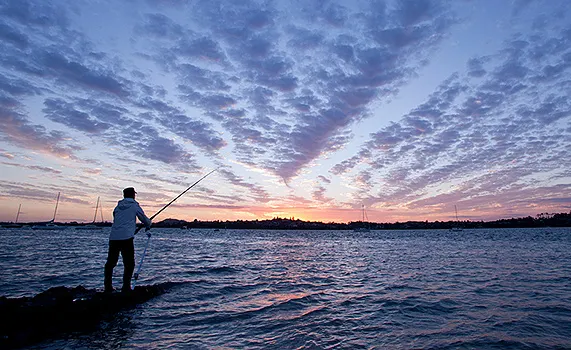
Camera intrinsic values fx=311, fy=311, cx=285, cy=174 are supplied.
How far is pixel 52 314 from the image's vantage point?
7777mm

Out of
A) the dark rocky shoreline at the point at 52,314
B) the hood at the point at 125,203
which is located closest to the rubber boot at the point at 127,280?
the dark rocky shoreline at the point at 52,314

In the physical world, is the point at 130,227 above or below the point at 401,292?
above

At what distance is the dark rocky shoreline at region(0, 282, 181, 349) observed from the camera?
22.6 feet

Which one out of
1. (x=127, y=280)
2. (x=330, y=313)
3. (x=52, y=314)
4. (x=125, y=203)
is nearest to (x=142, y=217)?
(x=125, y=203)

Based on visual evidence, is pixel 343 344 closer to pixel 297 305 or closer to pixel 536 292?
pixel 297 305

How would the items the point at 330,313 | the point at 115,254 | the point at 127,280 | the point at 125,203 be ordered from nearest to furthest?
the point at 330,313 → the point at 115,254 → the point at 125,203 → the point at 127,280

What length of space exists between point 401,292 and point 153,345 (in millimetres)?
10133

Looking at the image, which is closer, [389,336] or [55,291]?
[389,336]

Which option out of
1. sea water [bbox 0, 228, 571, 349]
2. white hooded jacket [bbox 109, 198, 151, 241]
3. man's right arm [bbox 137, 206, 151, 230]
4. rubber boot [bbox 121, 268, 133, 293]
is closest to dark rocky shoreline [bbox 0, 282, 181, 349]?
rubber boot [bbox 121, 268, 133, 293]

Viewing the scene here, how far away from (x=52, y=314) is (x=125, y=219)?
10.2 feet

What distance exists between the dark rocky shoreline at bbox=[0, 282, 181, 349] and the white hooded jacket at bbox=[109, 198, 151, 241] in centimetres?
182

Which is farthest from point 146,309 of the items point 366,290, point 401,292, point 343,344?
point 401,292

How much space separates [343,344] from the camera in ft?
22.7

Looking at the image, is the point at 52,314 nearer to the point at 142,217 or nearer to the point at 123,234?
the point at 123,234
